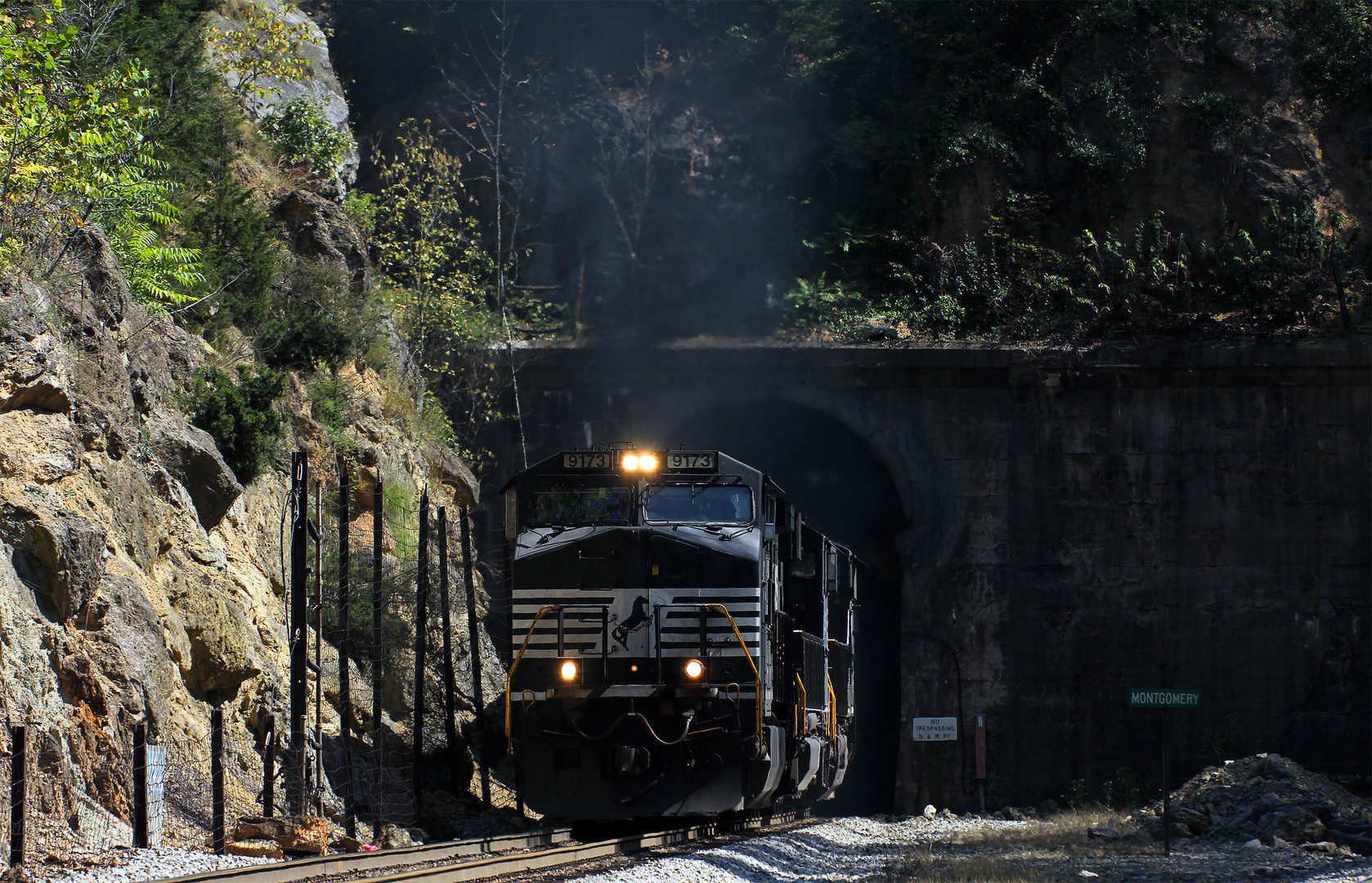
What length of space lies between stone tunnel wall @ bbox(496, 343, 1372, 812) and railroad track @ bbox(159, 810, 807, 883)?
10305 millimetres

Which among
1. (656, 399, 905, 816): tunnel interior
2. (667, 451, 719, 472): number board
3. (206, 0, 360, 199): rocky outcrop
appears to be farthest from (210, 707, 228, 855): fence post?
(206, 0, 360, 199): rocky outcrop

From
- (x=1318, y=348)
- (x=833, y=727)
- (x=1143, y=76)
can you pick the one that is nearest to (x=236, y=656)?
(x=833, y=727)

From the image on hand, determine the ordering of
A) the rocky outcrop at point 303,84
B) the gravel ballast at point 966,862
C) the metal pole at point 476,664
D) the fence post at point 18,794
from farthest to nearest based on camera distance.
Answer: the rocky outcrop at point 303,84
the metal pole at point 476,664
the gravel ballast at point 966,862
the fence post at point 18,794

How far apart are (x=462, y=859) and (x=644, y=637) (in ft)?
9.75

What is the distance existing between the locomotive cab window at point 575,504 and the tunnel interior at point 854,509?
12.1 meters

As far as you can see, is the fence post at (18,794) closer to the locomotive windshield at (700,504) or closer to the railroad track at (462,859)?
the railroad track at (462,859)

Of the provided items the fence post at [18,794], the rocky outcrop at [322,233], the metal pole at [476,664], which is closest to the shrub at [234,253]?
the rocky outcrop at [322,233]

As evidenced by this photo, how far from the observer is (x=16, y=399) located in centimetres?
1200

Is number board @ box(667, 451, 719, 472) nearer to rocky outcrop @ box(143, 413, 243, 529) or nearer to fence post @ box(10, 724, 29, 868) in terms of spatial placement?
rocky outcrop @ box(143, 413, 243, 529)

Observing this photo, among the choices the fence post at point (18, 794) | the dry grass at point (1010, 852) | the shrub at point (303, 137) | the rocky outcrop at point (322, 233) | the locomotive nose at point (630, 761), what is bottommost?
the dry grass at point (1010, 852)

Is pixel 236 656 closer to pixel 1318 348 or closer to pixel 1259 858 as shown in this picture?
pixel 1259 858

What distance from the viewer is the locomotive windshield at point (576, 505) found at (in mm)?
13383

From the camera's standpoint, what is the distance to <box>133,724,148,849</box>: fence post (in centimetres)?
1040

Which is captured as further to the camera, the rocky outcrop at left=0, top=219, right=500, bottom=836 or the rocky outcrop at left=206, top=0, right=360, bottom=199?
the rocky outcrop at left=206, top=0, right=360, bottom=199
